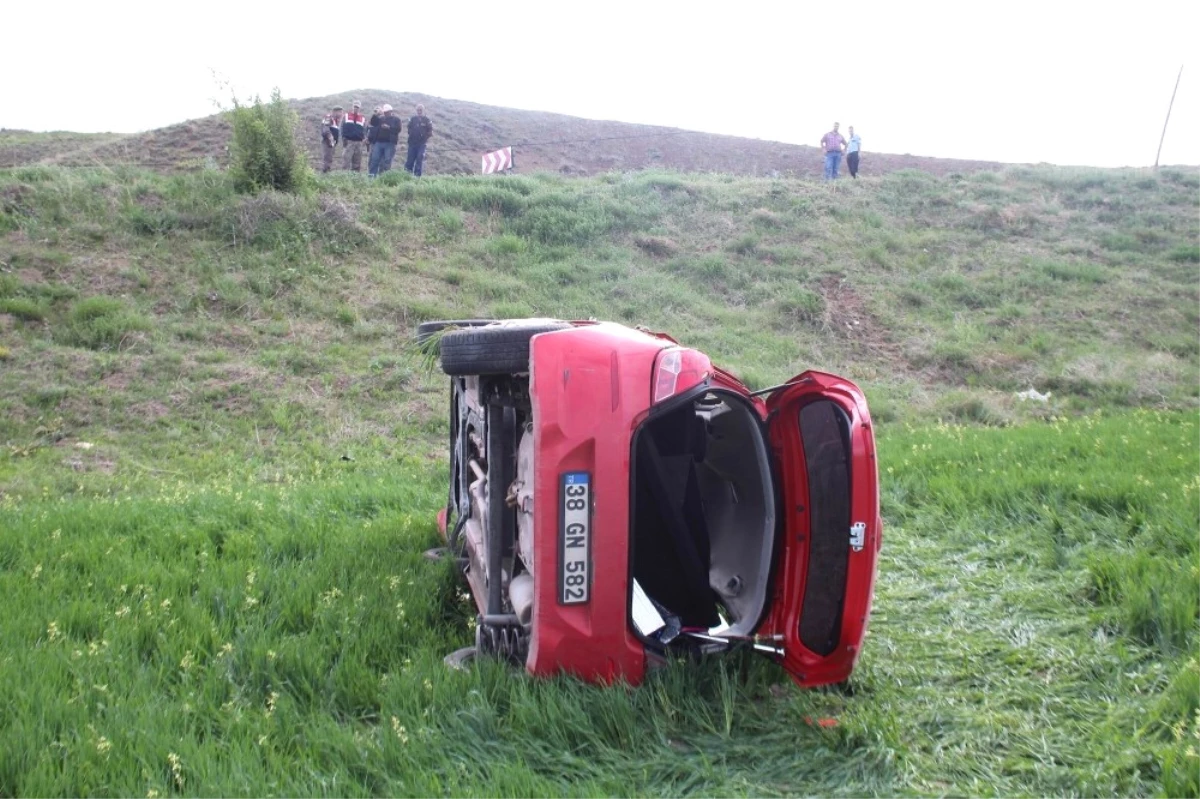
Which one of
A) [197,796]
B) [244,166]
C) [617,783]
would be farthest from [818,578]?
[244,166]

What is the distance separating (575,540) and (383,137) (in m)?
17.0

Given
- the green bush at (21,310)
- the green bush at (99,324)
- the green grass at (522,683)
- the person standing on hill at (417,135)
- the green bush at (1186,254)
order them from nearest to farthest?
1. the green grass at (522,683)
2. the green bush at (99,324)
3. the green bush at (21,310)
4. the person standing on hill at (417,135)
5. the green bush at (1186,254)

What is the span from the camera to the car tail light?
3381 millimetres

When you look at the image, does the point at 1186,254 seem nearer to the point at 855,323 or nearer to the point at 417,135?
the point at 855,323

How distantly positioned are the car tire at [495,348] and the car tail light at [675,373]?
1.68ft

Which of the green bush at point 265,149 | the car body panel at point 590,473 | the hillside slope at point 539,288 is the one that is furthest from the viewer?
the green bush at point 265,149

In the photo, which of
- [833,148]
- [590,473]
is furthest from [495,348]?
[833,148]

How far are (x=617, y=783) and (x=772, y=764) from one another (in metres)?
0.55

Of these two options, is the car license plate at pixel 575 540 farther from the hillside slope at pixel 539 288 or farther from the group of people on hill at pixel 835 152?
the group of people on hill at pixel 835 152

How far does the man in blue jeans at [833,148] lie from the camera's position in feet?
78.7

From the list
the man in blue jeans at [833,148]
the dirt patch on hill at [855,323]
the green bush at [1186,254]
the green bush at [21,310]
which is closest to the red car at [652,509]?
the green bush at [21,310]

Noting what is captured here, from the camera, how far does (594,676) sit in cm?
338

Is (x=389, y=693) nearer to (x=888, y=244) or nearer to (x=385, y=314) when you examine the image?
(x=385, y=314)

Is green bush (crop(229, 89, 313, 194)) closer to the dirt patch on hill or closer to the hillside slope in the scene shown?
the hillside slope
